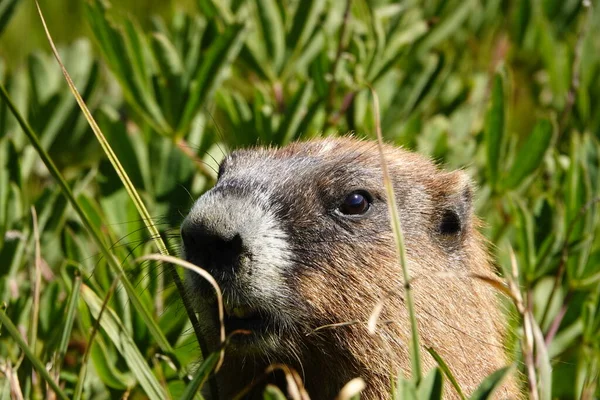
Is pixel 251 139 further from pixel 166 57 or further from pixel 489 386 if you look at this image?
pixel 489 386

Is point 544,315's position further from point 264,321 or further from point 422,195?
point 264,321

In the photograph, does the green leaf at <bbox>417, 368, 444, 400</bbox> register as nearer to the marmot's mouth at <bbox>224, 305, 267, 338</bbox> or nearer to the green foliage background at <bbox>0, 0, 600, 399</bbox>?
the marmot's mouth at <bbox>224, 305, 267, 338</bbox>

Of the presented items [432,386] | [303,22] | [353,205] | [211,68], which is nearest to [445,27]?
[303,22]

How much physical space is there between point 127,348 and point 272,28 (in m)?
2.41

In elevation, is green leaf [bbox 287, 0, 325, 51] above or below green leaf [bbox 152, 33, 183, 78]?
above

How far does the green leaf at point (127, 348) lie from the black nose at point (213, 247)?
0.37m

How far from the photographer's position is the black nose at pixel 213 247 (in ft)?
9.85

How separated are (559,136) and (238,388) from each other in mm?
2944

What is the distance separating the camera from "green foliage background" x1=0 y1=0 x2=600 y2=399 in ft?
13.4

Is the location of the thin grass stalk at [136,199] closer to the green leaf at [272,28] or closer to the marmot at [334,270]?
the marmot at [334,270]

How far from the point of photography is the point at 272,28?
195 inches

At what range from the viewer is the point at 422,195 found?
371cm

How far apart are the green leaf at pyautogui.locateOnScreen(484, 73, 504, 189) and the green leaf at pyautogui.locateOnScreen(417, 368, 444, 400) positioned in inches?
86.9

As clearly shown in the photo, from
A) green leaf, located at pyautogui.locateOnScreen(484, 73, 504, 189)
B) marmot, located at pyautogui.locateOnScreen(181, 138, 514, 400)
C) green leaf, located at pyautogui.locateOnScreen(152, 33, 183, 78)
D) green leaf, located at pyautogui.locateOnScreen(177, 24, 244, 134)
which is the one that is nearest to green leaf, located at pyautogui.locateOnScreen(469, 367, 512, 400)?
marmot, located at pyautogui.locateOnScreen(181, 138, 514, 400)
